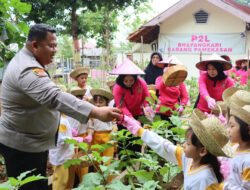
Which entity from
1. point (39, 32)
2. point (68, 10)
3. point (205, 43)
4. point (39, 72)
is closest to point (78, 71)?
point (39, 32)

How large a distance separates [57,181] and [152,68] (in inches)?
121

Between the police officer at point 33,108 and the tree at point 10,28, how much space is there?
0.38m

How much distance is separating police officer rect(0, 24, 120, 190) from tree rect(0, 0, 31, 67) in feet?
1.24

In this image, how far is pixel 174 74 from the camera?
3463 mm

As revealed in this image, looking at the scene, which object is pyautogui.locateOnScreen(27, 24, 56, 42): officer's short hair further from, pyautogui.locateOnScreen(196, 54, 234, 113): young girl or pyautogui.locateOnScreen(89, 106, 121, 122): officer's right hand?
pyautogui.locateOnScreen(196, 54, 234, 113): young girl

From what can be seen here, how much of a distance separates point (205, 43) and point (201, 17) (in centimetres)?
119

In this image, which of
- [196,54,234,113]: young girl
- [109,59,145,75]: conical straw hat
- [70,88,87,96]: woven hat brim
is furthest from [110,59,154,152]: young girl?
[196,54,234,113]: young girl

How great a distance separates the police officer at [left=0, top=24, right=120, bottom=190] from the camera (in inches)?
75.5

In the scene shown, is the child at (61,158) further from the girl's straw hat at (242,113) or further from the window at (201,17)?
the window at (201,17)

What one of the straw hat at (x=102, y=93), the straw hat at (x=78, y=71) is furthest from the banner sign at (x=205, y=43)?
the straw hat at (x=102, y=93)

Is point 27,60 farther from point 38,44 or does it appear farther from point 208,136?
point 208,136

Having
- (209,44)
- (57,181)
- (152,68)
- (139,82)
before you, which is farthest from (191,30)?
(57,181)


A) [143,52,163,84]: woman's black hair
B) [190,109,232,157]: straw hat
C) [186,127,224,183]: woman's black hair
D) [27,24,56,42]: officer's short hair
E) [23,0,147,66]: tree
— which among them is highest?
[23,0,147,66]: tree

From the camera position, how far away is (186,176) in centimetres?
183
